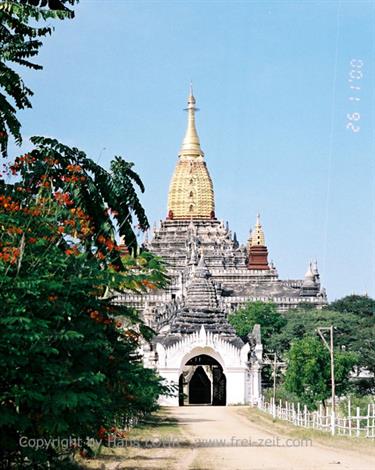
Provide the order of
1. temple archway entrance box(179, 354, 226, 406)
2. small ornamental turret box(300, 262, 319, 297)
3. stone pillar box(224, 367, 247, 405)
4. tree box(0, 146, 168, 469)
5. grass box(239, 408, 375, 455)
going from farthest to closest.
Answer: small ornamental turret box(300, 262, 319, 297) < temple archway entrance box(179, 354, 226, 406) < stone pillar box(224, 367, 247, 405) < grass box(239, 408, 375, 455) < tree box(0, 146, 168, 469)

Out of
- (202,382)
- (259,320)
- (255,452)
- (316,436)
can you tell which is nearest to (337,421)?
(316,436)

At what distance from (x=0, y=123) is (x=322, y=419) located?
74.3 feet

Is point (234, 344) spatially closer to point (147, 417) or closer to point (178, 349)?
point (178, 349)

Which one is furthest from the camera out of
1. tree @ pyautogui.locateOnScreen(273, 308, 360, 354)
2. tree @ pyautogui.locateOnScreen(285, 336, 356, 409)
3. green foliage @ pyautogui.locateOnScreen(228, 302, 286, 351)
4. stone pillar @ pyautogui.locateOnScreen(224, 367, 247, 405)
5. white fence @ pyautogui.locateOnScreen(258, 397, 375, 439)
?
Answer: green foliage @ pyautogui.locateOnScreen(228, 302, 286, 351)

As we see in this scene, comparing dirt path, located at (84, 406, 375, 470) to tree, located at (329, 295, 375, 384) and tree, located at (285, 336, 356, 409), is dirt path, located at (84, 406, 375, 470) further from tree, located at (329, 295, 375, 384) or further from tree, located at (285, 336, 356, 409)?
tree, located at (329, 295, 375, 384)

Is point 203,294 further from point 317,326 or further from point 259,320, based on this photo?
point 259,320

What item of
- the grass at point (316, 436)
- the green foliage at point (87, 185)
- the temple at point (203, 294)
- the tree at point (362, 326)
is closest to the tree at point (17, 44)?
the green foliage at point (87, 185)

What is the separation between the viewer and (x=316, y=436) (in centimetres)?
2883

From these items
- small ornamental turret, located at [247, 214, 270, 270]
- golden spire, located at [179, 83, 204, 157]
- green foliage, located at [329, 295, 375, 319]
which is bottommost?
green foliage, located at [329, 295, 375, 319]

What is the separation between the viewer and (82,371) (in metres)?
15.0

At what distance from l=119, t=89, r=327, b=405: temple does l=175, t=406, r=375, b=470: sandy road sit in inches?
543

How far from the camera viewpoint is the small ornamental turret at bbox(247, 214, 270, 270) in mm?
102225

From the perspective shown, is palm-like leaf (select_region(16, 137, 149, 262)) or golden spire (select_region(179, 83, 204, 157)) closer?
palm-like leaf (select_region(16, 137, 149, 262))

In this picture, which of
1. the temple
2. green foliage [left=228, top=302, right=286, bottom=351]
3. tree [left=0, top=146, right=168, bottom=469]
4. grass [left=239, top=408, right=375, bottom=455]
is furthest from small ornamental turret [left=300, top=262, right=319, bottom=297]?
tree [left=0, top=146, right=168, bottom=469]
